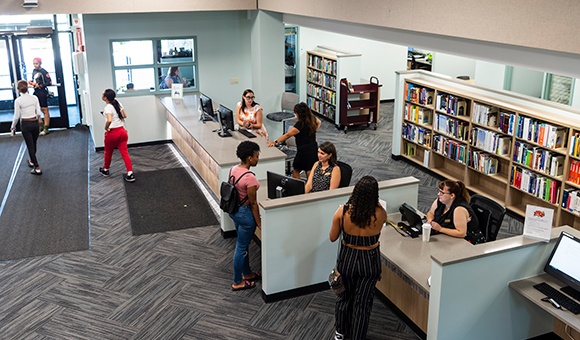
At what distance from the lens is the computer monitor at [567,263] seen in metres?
3.68

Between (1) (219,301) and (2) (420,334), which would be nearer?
(2) (420,334)

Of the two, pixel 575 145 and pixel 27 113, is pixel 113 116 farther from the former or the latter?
pixel 575 145

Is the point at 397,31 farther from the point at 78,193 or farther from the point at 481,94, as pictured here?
the point at 78,193

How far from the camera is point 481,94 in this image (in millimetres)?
7383

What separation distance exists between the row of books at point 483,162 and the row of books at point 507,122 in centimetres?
50

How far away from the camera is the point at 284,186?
507 cm

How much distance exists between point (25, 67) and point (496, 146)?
9195 mm

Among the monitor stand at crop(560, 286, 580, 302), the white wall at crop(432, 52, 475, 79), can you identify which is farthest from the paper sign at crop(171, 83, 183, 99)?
the monitor stand at crop(560, 286, 580, 302)

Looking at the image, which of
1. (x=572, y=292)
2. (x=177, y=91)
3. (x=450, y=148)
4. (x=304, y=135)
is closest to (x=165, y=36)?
(x=177, y=91)

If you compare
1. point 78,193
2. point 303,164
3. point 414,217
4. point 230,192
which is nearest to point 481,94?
point 303,164

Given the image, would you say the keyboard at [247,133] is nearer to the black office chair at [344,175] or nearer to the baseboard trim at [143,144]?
the black office chair at [344,175]

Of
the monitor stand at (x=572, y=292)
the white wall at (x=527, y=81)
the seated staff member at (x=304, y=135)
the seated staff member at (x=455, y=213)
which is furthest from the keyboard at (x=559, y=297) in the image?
the white wall at (x=527, y=81)

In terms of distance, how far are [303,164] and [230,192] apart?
6.74ft

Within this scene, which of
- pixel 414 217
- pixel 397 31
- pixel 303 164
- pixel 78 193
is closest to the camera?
pixel 414 217
